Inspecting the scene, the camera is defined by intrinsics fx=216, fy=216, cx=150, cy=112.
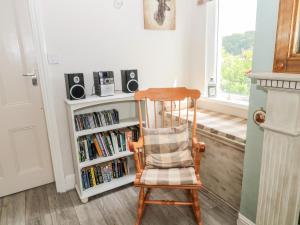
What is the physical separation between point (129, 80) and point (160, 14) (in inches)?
33.6

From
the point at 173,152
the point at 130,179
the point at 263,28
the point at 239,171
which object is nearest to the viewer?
the point at 263,28

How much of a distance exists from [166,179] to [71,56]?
1.36 meters

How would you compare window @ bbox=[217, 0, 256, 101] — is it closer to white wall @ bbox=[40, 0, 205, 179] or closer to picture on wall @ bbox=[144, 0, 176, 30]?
white wall @ bbox=[40, 0, 205, 179]

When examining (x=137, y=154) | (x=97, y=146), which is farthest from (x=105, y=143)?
(x=137, y=154)

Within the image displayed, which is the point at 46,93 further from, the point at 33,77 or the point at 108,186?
the point at 108,186

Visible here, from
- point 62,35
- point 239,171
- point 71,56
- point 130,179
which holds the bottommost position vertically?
point 130,179

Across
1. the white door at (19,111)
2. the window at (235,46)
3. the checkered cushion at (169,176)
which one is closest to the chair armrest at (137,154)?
the checkered cushion at (169,176)

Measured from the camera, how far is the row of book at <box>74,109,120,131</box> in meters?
1.92

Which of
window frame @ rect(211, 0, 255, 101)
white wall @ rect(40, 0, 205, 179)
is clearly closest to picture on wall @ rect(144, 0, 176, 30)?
white wall @ rect(40, 0, 205, 179)

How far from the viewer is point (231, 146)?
5.50ft

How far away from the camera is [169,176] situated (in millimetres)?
1550

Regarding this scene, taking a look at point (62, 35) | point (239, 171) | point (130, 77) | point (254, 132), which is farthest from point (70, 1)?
point (239, 171)

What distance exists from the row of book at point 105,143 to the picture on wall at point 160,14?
1.13 m

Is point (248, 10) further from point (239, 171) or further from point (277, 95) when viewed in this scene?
point (239, 171)
